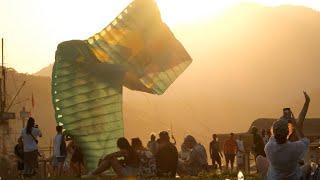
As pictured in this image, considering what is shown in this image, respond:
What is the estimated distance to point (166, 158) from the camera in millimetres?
20125

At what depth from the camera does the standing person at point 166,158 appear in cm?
2003

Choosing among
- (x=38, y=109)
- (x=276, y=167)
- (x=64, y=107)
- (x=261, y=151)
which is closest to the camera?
(x=276, y=167)

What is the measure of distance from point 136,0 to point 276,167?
54.2ft

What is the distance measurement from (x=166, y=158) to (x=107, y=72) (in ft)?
20.0

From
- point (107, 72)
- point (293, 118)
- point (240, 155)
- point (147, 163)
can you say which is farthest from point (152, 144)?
point (293, 118)

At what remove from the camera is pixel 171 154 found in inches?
789

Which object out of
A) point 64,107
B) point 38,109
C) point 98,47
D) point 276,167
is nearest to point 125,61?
point 98,47

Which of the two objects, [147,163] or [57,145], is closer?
[147,163]

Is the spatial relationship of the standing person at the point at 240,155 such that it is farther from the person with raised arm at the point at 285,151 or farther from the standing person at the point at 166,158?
the person with raised arm at the point at 285,151

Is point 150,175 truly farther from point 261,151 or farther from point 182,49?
point 182,49

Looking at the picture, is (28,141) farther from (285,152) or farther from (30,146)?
(285,152)

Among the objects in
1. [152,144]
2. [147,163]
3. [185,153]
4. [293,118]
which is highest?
[152,144]

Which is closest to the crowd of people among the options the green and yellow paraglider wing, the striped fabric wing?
the striped fabric wing

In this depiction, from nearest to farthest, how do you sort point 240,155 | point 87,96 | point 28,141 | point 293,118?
1. point 293,118
2. point 28,141
3. point 87,96
4. point 240,155
